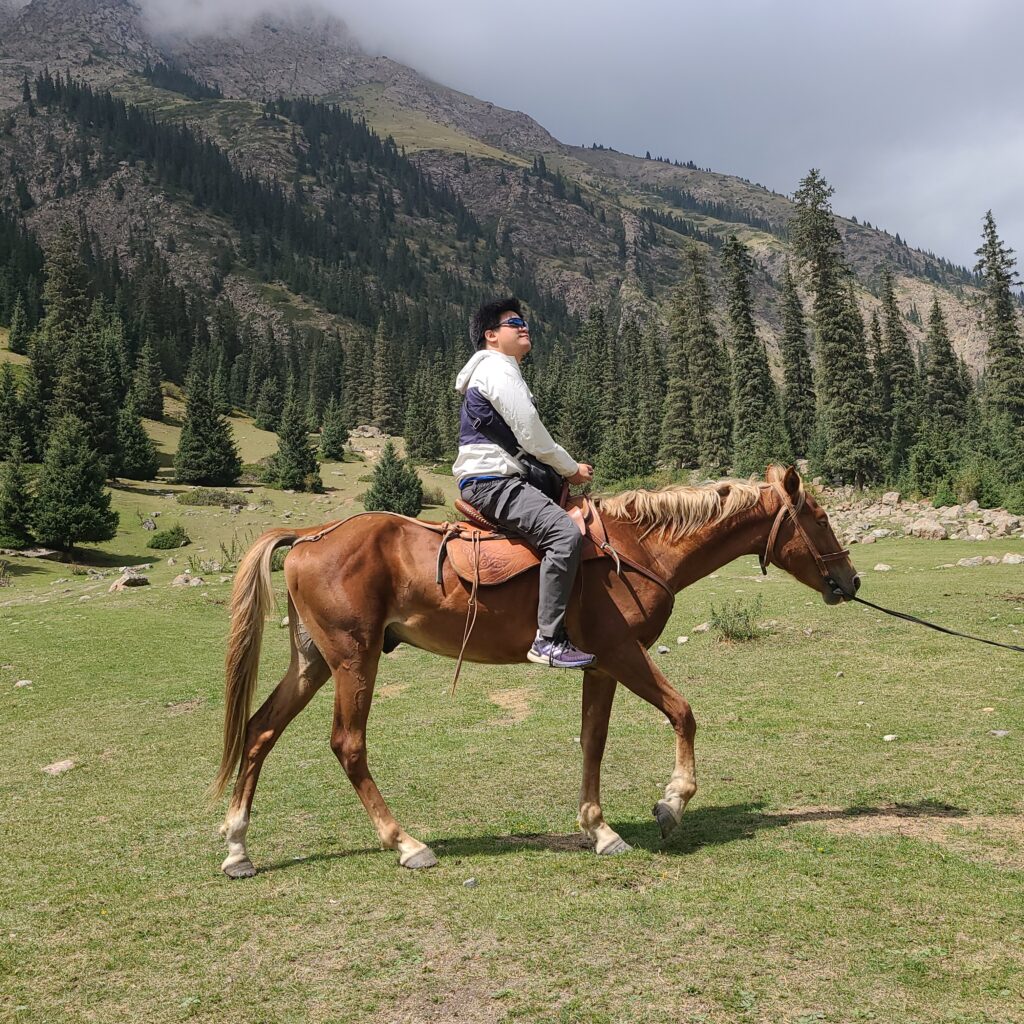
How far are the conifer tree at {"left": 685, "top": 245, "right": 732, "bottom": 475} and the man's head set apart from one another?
62.5 m

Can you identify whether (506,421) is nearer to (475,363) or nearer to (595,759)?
(475,363)

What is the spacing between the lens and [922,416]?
68062 millimetres

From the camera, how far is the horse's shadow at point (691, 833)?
6.05 meters

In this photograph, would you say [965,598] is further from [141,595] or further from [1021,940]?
[141,595]

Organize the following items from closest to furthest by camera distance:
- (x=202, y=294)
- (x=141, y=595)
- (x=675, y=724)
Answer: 1. (x=675, y=724)
2. (x=141, y=595)
3. (x=202, y=294)

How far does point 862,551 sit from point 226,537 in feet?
101

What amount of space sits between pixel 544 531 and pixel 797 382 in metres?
75.4

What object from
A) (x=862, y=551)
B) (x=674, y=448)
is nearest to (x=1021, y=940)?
(x=862, y=551)

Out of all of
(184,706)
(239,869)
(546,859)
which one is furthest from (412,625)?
(184,706)

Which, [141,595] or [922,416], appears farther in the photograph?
[922,416]

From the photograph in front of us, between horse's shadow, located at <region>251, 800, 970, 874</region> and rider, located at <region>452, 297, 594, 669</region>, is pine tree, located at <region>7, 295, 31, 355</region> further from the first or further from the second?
horse's shadow, located at <region>251, 800, 970, 874</region>

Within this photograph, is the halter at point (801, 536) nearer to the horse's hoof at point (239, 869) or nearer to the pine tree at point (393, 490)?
the horse's hoof at point (239, 869)

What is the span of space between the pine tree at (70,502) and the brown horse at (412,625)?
33565mm

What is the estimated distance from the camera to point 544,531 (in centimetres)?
610
